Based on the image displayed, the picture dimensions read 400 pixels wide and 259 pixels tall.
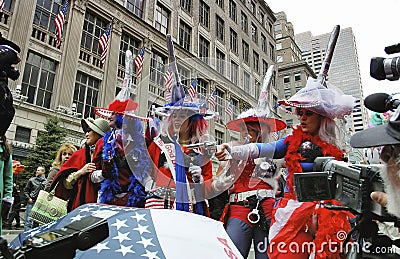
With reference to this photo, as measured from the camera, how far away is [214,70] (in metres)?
1.98

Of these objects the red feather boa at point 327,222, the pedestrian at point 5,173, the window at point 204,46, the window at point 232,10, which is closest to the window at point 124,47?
the window at point 204,46

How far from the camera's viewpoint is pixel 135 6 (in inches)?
668

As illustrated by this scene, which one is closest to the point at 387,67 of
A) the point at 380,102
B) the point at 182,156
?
the point at 380,102

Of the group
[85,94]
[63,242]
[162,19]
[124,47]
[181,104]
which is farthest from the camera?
[162,19]

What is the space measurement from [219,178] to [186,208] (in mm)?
290

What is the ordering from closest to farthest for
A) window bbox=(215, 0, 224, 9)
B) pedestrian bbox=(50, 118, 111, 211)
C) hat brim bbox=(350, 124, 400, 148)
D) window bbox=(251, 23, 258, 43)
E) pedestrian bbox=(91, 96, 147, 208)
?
hat brim bbox=(350, 124, 400, 148) → pedestrian bbox=(91, 96, 147, 208) → pedestrian bbox=(50, 118, 111, 211) → window bbox=(215, 0, 224, 9) → window bbox=(251, 23, 258, 43)

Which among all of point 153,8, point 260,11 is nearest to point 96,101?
point 153,8

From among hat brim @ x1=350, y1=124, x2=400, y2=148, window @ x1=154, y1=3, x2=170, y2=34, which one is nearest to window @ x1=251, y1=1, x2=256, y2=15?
window @ x1=154, y1=3, x2=170, y2=34

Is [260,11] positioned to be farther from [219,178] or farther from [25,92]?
[219,178]

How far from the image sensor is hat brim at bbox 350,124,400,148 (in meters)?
0.99

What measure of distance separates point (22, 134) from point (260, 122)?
445 inches

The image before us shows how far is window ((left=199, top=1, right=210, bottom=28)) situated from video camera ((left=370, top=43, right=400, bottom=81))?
71.1 ft

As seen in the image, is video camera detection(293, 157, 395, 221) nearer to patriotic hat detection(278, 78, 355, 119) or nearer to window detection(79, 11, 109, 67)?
patriotic hat detection(278, 78, 355, 119)
